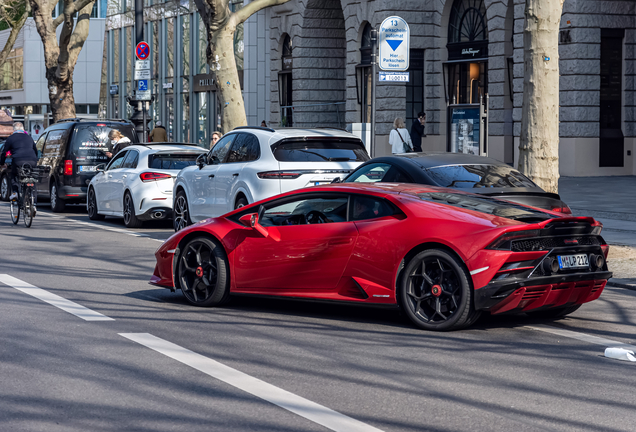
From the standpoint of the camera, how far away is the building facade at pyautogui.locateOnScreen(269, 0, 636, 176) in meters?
26.2

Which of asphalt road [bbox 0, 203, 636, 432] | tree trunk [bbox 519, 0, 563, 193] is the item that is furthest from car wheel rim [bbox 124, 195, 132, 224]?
asphalt road [bbox 0, 203, 636, 432]

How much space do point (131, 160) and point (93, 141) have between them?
122 inches

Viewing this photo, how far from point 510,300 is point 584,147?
19.8 meters

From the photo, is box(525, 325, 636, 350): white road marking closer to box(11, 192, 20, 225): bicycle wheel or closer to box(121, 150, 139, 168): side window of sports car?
box(121, 150, 139, 168): side window of sports car

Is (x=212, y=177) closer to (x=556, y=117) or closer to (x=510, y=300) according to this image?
(x=556, y=117)

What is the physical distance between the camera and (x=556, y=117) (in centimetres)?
1300

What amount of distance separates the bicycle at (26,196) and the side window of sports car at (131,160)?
5.17 feet

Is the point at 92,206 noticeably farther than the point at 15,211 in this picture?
Yes

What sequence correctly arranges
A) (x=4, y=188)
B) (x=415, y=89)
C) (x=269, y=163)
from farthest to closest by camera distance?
(x=415, y=89) → (x=4, y=188) → (x=269, y=163)

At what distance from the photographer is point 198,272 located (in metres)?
8.98

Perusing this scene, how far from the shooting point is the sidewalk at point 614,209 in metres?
11.6

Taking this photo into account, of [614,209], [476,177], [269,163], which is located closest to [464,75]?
[614,209]

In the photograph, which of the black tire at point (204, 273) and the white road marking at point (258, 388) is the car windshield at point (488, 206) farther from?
the white road marking at point (258, 388)

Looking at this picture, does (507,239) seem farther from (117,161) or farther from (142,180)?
(117,161)
